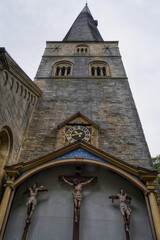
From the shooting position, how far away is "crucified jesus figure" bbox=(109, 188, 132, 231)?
530 centimetres

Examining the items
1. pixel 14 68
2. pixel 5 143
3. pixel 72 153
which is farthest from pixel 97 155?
pixel 14 68

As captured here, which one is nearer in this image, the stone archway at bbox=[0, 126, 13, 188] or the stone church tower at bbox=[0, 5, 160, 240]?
the stone church tower at bbox=[0, 5, 160, 240]

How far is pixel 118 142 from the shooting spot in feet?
27.4

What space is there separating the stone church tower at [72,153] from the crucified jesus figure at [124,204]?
1.04ft

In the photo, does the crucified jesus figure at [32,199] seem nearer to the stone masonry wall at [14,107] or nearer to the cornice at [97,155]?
the cornice at [97,155]

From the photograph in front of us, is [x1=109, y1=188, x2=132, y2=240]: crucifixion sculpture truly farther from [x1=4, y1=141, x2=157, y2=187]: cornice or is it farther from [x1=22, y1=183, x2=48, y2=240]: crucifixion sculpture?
[x1=22, y1=183, x2=48, y2=240]: crucifixion sculpture

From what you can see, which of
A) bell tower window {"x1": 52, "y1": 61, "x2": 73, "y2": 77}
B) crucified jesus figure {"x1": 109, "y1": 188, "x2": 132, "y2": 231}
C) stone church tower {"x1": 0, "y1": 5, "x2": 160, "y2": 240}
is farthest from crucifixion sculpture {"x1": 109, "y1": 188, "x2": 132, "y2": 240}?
bell tower window {"x1": 52, "y1": 61, "x2": 73, "y2": 77}

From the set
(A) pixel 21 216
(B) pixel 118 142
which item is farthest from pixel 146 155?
(A) pixel 21 216

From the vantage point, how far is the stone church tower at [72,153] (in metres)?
5.62

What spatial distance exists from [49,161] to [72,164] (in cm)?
92

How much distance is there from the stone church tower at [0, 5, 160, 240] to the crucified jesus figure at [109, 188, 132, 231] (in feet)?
1.04

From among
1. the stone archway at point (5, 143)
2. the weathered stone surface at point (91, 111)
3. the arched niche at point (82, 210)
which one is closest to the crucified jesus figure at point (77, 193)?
the arched niche at point (82, 210)

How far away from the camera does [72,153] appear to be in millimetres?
6586

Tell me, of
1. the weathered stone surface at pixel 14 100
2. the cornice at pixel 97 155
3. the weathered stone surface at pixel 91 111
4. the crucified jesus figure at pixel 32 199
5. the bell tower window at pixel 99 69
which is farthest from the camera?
the bell tower window at pixel 99 69
